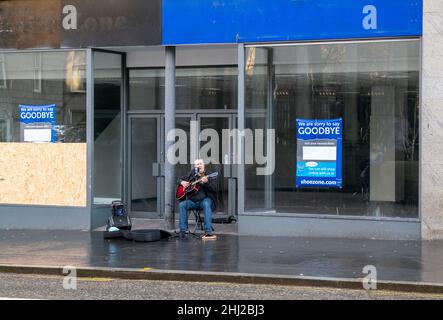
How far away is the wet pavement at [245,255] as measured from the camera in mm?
10406

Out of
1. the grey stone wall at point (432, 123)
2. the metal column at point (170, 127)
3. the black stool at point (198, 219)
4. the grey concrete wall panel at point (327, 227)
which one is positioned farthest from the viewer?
the metal column at point (170, 127)

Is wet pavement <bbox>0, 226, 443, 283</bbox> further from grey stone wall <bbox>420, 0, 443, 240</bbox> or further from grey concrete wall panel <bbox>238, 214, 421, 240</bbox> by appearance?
grey stone wall <bbox>420, 0, 443, 240</bbox>

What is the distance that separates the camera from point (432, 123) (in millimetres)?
13234

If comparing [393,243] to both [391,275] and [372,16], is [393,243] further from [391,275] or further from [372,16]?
[372,16]

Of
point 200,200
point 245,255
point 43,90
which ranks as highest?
point 43,90

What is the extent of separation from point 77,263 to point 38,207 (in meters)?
4.66

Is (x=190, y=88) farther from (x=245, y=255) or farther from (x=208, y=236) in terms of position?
(x=245, y=255)

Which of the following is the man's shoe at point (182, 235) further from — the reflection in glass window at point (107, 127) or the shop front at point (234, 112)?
the reflection in glass window at point (107, 127)

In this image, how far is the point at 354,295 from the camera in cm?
912

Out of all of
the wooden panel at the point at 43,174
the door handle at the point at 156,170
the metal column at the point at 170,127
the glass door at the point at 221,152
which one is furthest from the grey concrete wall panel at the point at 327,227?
the wooden panel at the point at 43,174

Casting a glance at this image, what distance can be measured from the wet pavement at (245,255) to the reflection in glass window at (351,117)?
885 mm

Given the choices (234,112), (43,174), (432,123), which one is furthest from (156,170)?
(432,123)

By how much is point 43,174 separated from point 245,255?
571 centimetres

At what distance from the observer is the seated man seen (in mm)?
13734
